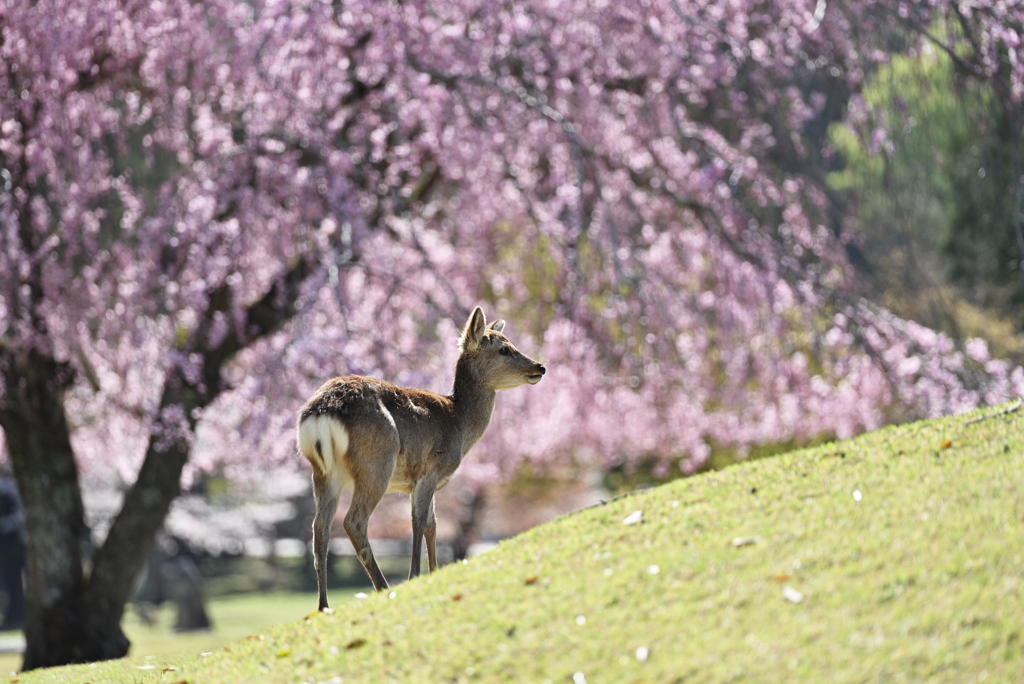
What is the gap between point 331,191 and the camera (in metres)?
10.2

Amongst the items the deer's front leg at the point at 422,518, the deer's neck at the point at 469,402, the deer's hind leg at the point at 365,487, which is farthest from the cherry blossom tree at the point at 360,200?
the deer's hind leg at the point at 365,487

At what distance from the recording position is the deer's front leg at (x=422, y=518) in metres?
6.41

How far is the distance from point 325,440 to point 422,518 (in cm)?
86

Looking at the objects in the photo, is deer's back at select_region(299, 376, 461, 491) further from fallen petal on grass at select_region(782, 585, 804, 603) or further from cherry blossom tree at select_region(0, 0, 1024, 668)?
fallen petal on grass at select_region(782, 585, 804, 603)

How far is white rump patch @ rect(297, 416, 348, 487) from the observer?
19.5 ft

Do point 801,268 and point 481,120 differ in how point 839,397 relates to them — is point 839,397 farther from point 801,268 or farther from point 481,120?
point 481,120

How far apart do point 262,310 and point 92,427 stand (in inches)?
214

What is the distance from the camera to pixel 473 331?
6977 mm

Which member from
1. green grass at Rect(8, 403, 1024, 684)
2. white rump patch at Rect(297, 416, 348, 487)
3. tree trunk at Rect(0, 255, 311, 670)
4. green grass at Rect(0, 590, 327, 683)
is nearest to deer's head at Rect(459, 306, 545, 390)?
green grass at Rect(8, 403, 1024, 684)

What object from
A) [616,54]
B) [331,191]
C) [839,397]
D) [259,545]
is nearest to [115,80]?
[331,191]

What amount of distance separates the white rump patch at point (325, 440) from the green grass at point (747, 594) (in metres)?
0.88

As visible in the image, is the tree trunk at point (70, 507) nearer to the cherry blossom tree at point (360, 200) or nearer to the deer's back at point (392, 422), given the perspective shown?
the cherry blossom tree at point (360, 200)

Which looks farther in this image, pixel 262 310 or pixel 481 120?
pixel 262 310

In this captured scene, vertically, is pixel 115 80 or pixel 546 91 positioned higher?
pixel 115 80
